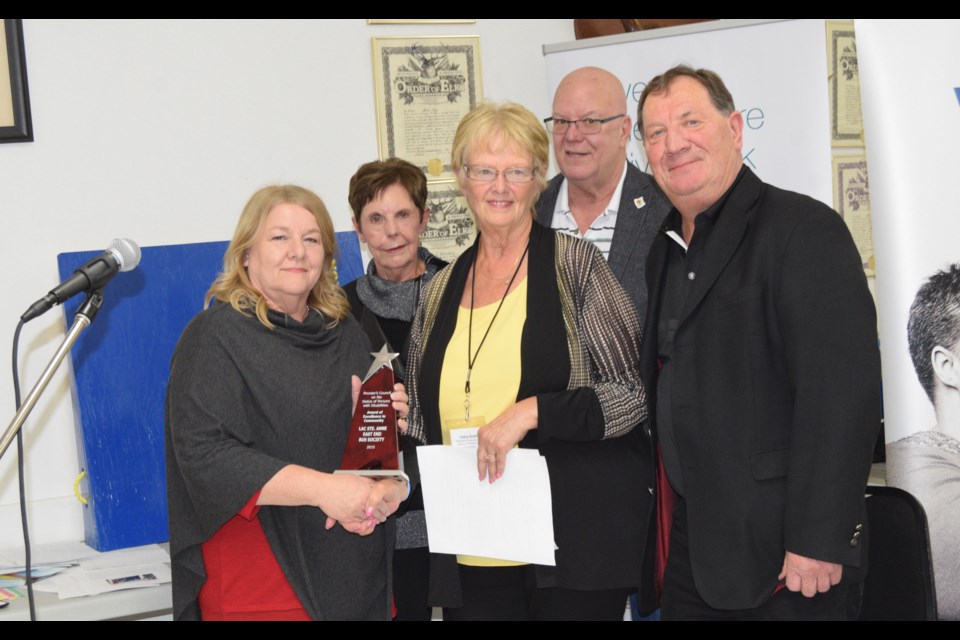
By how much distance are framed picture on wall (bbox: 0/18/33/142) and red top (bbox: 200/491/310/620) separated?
161 cm

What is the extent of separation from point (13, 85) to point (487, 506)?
2.04m

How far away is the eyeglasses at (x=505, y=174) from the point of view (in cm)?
232

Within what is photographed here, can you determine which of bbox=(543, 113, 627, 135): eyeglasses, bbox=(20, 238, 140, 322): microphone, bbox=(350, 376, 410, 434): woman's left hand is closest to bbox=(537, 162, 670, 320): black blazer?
bbox=(543, 113, 627, 135): eyeglasses

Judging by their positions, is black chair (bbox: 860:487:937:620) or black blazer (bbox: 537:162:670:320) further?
black blazer (bbox: 537:162:670:320)

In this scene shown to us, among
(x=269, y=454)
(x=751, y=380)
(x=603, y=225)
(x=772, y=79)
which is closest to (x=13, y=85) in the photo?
(x=269, y=454)

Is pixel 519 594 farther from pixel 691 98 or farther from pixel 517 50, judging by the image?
pixel 517 50

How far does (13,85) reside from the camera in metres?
3.00

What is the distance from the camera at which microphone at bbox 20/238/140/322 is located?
191 cm

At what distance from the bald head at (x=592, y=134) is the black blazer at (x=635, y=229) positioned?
0.08 m

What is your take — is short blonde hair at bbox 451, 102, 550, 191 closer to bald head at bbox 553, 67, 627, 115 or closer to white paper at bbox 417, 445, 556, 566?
white paper at bbox 417, 445, 556, 566

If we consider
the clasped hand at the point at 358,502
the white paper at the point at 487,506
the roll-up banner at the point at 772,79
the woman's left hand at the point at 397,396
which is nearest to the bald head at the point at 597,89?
the roll-up banner at the point at 772,79

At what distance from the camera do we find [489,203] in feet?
7.64
